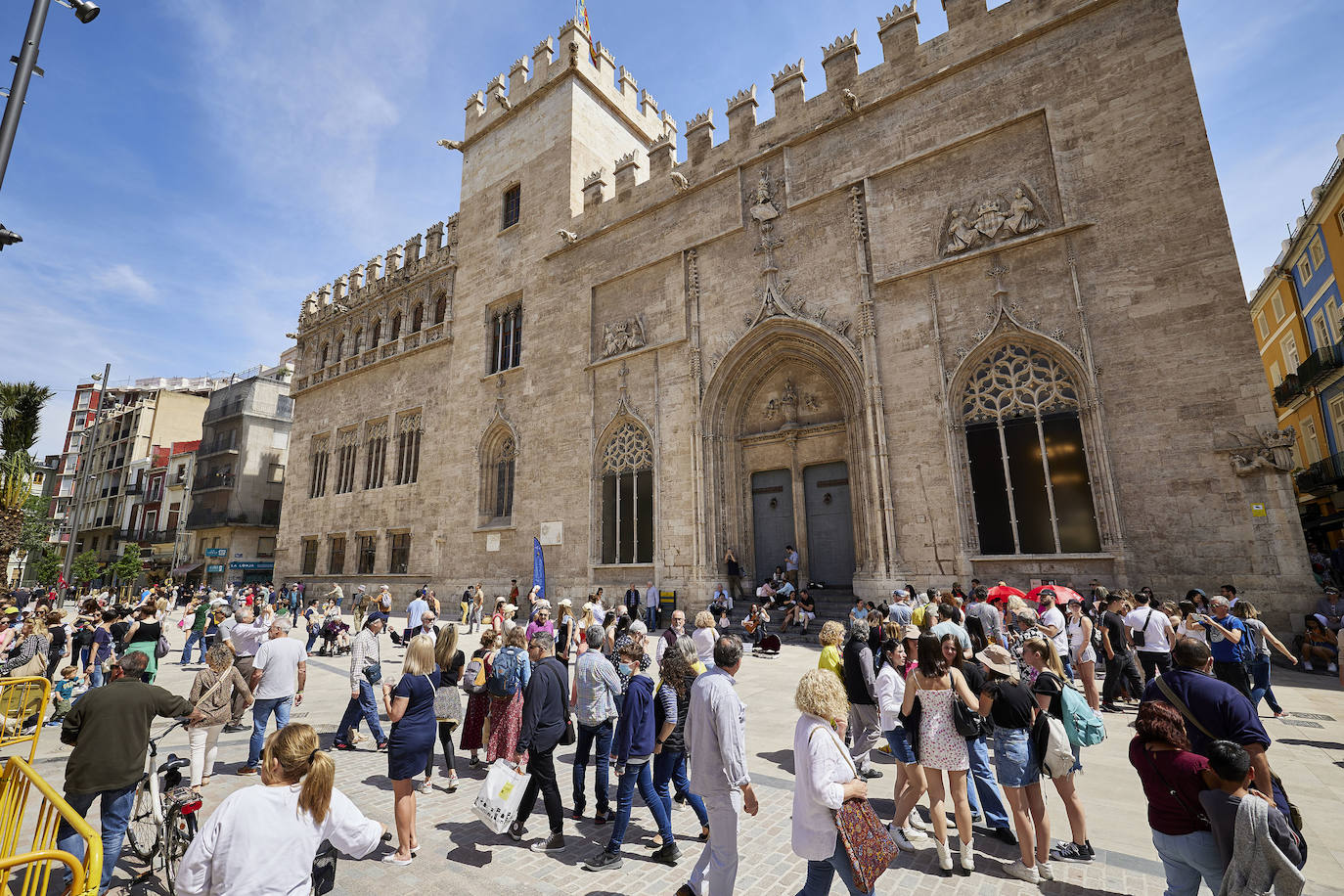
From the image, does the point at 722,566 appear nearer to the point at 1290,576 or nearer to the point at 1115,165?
the point at 1290,576

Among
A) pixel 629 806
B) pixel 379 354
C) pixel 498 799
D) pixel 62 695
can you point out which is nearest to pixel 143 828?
pixel 498 799

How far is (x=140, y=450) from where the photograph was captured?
45188mm

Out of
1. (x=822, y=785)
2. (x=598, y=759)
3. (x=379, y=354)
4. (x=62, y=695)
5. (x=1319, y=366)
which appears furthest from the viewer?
(x=379, y=354)

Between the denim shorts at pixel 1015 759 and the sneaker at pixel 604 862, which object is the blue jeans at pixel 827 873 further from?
the sneaker at pixel 604 862

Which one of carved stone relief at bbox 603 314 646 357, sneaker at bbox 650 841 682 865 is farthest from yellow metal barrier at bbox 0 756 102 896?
carved stone relief at bbox 603 314 646 357

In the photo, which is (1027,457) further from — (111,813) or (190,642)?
(190,642)

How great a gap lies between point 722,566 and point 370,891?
1239 centimetres

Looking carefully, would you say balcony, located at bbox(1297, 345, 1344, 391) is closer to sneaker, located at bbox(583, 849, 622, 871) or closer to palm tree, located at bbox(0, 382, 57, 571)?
sneaker, located at bbox(583, 849, 622, 871)

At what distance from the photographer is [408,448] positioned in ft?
82.6

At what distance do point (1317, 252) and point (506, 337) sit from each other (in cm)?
2810

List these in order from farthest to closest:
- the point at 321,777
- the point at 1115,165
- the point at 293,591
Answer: the point at 293,591 < the point at 1115,165 < the point at 321,777

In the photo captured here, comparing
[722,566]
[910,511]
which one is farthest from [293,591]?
[910,511]

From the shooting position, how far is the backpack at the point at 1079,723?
4.16 m

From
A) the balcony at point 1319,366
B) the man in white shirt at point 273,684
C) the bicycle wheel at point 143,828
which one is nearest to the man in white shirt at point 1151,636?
the man in white shirt at point 273,684
